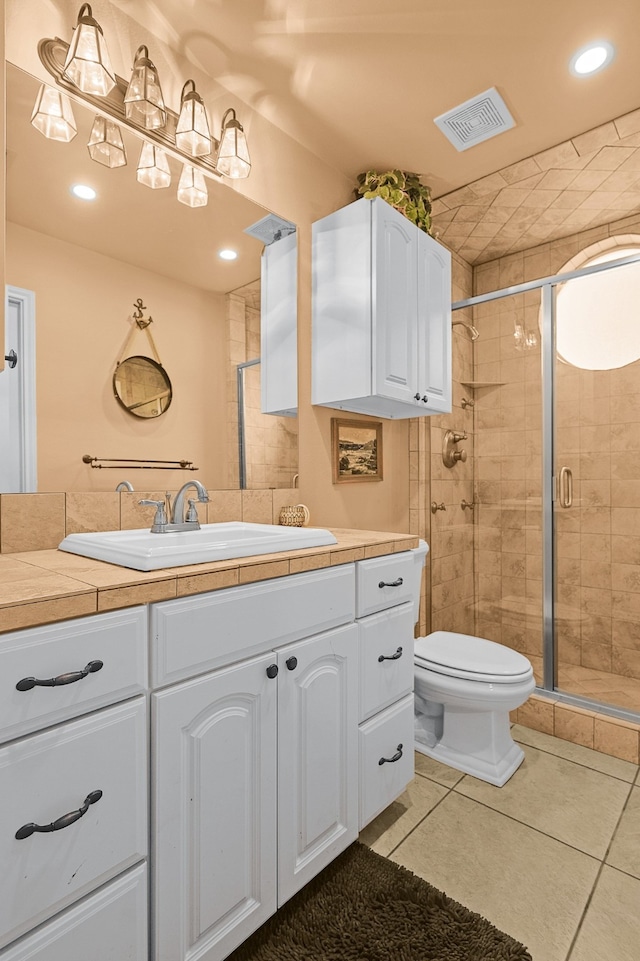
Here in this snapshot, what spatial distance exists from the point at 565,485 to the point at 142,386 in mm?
2091

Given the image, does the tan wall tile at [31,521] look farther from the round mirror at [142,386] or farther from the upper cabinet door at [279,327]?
the upper cabinet door at [279,327]

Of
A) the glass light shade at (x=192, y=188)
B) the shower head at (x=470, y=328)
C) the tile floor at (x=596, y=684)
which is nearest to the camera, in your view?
the glass light shade at (x=192, y=188)

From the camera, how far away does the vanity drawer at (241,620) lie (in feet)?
3.02

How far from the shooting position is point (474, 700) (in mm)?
1795

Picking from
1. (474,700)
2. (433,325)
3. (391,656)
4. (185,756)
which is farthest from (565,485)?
(185,756)

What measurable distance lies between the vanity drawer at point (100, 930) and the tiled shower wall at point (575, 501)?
2.13m

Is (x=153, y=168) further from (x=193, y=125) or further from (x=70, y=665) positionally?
(x=70, y=665)

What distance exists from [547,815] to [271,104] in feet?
8.89

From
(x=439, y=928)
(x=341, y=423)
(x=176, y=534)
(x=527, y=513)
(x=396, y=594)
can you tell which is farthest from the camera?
(x=527, y=513)

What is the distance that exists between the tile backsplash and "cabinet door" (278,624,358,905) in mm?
639

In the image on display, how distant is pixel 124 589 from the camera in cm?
85

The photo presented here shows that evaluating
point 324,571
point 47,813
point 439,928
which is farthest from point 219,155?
point 439,928

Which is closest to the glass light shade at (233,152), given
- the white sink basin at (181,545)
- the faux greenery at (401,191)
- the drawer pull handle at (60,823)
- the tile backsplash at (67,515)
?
the faux greenery at (401,191)

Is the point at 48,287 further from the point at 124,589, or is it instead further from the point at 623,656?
the point at 623,656
